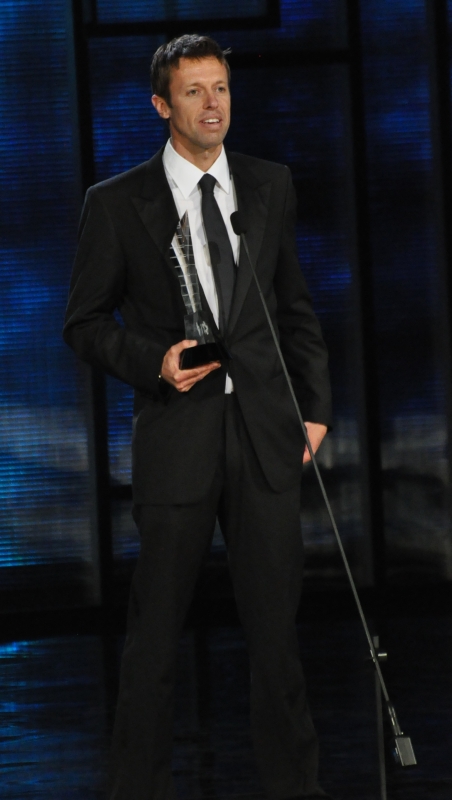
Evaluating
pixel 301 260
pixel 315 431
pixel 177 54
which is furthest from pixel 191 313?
pixel 301 260

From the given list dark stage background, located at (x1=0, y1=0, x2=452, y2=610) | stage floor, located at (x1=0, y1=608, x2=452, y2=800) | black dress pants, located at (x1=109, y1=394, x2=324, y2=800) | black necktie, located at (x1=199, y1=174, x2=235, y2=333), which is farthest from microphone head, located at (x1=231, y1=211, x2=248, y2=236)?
dark stage background, located at (x1=0, y1=0, x2=452, y2=610)

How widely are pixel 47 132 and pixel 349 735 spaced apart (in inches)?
105

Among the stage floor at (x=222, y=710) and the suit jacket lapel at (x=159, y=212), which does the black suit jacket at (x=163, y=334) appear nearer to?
the suit jacket lapel at (x=159, y=212)

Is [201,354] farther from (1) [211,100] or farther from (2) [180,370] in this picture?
(1) [211,100]

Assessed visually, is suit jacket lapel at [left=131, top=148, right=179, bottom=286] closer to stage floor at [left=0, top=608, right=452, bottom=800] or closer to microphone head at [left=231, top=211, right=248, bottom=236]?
microphone head at [left=231, top=211, right=248, bottom=236]

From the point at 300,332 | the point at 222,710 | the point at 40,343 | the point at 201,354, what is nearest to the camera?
the point at 201,354

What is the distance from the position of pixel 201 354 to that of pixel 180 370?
→ 0.15ft

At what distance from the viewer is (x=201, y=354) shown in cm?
215

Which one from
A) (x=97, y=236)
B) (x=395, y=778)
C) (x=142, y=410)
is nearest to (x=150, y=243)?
(x=97, y=236)

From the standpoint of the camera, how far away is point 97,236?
2.34m

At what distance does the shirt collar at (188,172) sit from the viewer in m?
2.36

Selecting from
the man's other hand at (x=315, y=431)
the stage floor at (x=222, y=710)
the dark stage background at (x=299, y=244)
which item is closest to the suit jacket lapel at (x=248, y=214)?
the man's other hand at (x=315, y=431)

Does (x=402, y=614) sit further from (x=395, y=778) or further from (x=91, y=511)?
(x=395, y=778)

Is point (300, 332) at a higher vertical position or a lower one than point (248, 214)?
lower
